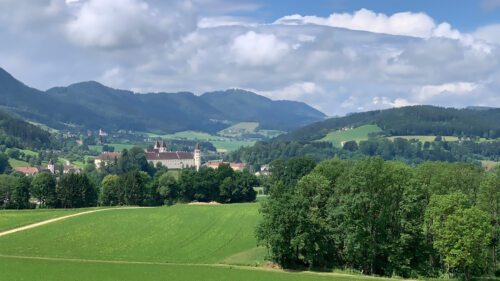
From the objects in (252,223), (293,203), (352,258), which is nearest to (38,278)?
(293,203)

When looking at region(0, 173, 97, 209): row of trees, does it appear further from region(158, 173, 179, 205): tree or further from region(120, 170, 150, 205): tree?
region(158, 173, 179, 205): tree

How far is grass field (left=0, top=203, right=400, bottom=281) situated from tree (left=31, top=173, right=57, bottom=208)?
28.8m

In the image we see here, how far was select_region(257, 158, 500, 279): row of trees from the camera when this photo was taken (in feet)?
196

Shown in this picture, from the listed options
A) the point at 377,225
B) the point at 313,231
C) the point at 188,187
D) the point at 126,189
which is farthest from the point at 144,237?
the point at 188,187

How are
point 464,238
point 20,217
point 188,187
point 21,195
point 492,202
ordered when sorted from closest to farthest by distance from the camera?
1. point 464,238
2. point 492,202
3. point 20,217
4. point 21,195
5. point 188,187

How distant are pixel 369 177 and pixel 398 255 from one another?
9.41 meters

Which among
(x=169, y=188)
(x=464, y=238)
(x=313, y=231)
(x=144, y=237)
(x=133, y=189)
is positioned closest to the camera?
(x=464, y=238)

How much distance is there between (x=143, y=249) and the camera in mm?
67812

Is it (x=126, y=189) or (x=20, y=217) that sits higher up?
(x=126, y=189)

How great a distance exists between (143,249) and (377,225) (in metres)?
29.4

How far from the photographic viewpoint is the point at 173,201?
139m

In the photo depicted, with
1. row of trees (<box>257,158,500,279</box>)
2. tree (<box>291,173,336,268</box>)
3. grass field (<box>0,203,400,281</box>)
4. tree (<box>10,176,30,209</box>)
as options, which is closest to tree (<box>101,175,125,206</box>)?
tree (<box>10,176,30,209</box>)

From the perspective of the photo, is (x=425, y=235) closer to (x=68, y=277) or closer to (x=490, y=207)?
(x=490, y=207)

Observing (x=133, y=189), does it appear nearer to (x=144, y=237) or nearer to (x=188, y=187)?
(x=188, y=187)
